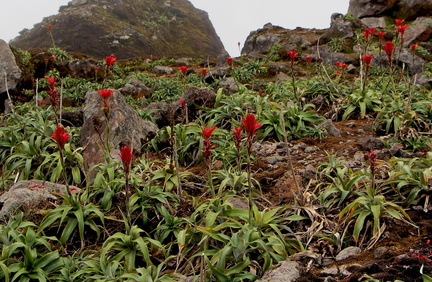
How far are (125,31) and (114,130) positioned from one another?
5701 centimetres

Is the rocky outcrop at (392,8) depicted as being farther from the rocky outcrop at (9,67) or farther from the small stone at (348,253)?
the small stone at (348,253)

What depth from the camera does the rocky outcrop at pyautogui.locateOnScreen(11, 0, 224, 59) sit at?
54.6 meters

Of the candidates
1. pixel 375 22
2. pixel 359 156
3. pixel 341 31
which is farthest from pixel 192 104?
pixel 375 22

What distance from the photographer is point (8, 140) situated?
5.48 metres

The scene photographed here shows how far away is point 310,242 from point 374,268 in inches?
30.9

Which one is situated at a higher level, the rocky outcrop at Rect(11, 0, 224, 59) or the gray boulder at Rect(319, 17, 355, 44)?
the rocky outcrop at Rect(11, 0, 224, 59)

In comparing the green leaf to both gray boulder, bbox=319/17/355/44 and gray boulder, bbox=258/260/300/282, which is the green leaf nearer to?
gray boulder, bbox=258/260/300/282

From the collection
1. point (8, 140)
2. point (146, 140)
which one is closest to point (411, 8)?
point (146, 140)

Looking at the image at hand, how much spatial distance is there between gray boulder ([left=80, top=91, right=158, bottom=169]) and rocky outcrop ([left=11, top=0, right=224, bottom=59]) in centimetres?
4538

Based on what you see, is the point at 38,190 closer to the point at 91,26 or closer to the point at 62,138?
the point at 62,138

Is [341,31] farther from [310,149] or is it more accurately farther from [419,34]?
[310,149]

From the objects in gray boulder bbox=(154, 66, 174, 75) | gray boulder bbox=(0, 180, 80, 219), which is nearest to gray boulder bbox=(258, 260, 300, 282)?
gray boulder bbox=(0, 180, 80, 219)

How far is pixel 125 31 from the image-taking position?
58.5m

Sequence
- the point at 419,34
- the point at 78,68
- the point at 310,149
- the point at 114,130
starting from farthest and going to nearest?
the point at 419,34, the point at 78,68, the point at 114,130, the point at 310,149
